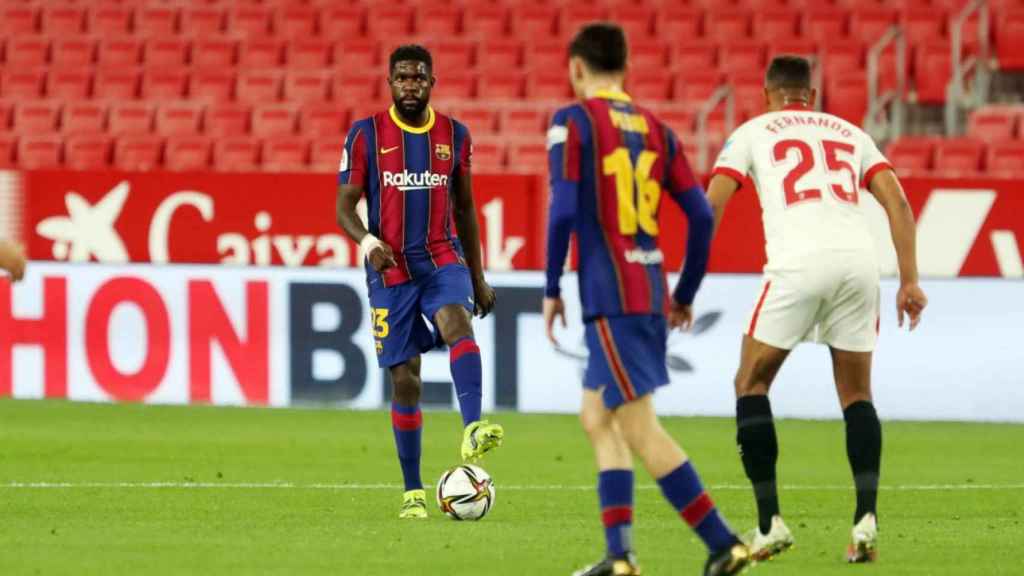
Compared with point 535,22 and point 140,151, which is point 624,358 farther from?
point 535,22

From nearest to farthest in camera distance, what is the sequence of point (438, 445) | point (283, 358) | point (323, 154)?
point (438, 445) → point (283, 358) → point (323, 154)

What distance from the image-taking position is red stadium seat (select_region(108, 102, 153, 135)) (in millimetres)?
20953

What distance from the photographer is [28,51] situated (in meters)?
22.3

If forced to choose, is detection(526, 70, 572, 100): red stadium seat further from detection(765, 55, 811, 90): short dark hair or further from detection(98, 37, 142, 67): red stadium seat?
detection(765, 55, 811, 90): short dark hair

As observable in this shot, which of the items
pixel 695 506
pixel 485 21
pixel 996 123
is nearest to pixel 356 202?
pixel 695 506

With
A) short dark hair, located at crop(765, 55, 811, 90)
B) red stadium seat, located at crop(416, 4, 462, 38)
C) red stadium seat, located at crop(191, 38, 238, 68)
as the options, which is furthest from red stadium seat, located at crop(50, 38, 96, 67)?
short dark hair, located at crop(765, 55, 811, 90)

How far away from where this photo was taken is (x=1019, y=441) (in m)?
13.3

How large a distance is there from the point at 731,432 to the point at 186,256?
5123 mm

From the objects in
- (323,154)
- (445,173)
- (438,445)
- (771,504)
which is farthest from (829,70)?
(771,504)

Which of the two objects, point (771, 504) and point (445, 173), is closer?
point (771, 504)

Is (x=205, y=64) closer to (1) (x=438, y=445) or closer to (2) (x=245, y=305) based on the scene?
(2) (x=245, y=305)

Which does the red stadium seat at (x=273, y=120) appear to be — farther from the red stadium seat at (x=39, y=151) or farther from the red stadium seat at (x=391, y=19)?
the red stadium seat at (x=391, y=19)

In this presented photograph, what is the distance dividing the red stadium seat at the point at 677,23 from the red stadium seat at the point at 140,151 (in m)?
Answer: 5.43

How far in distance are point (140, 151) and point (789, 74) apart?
13323 mm
